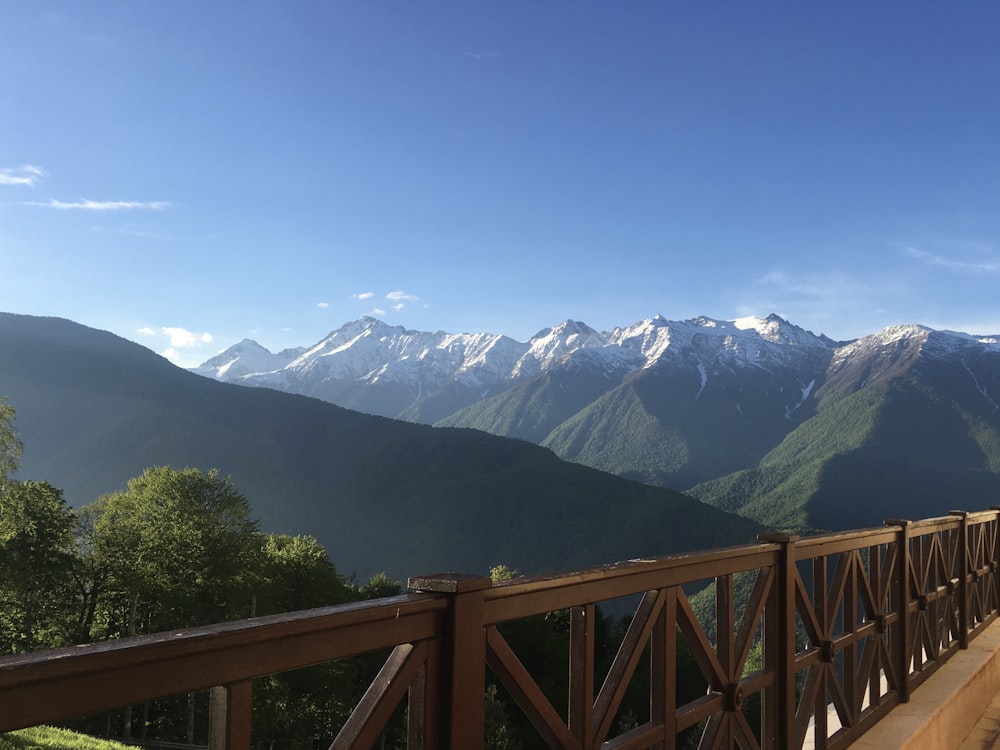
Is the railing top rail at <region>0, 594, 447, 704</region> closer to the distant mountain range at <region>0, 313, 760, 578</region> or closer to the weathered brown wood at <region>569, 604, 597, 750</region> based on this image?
the weathered brown wood at <region>569, 604, 597, 750</region>

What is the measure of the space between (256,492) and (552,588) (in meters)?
147

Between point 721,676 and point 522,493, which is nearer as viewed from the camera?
point 721,676

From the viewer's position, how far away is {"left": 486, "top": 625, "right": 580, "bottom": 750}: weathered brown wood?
1.83 m

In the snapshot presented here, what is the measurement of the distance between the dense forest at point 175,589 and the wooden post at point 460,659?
2481 centimetres

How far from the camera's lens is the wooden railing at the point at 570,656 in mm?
1218

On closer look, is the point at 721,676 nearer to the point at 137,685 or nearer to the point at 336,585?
the point at 137,685

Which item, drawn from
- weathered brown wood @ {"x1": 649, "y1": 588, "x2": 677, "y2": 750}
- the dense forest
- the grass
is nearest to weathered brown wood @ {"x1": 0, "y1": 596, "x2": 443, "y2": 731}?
weathered brown wood @ {"x1": 649, "y1": 588, "x2": 677, "y2": 750}

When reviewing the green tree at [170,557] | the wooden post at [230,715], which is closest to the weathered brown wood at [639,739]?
the wooden post at [230,715]

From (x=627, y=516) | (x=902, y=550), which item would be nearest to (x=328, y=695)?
(x=902, y=550)

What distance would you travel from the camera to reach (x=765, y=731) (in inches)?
133

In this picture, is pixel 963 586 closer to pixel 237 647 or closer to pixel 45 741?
pixel 237 647

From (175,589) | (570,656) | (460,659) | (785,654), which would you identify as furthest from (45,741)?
(175,589)

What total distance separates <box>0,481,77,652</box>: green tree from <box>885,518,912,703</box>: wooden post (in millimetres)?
28584

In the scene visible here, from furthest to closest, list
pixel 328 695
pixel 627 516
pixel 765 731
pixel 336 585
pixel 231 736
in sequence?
1. pixel 627 516
2. pixel 336 585
3. pixel 328 695
4. pixel 765 731
5. pixel 231 736
